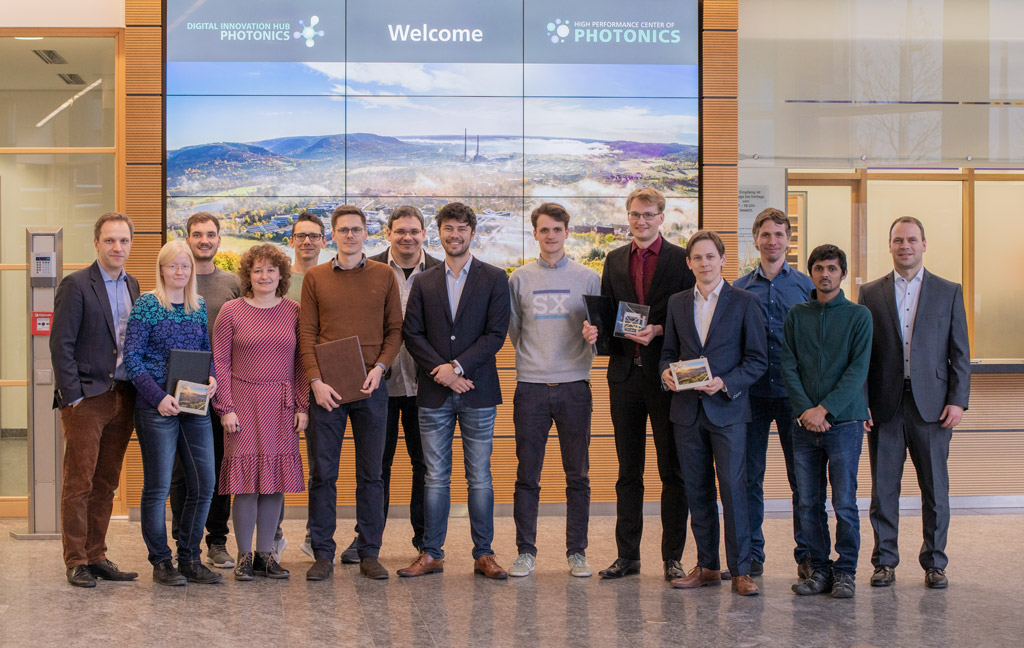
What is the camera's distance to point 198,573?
A: 4.90 metres

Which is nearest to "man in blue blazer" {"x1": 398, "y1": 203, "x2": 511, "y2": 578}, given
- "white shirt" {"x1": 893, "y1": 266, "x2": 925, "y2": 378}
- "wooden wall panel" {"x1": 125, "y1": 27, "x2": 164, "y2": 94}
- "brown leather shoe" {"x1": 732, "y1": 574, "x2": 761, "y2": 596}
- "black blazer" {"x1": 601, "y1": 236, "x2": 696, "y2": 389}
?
"black blazer" {"x1": 601, "y1": 236, "x2": 696, "y2": 389}

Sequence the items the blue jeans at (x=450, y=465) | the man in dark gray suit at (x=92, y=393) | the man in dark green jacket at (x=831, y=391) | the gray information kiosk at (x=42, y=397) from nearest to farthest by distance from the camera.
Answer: the man in dark green jacket at (x=831, y=391), the man in dark gray suit at (x=92, y=393), the blue jeans at (x=450, y=465), the gray information kiosk at (x=42, y=397)

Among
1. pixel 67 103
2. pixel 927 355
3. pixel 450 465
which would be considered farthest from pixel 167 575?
pixel 927 355

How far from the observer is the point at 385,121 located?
689 centimetres

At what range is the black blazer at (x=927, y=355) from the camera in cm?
491

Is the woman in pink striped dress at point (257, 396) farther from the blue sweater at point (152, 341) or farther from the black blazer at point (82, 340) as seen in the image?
the black blazer at point (82, 340)

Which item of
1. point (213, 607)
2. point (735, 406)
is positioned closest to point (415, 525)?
point (213, 607)

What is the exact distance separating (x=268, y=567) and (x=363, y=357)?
3.81ft

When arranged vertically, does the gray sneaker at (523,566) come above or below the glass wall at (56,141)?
below

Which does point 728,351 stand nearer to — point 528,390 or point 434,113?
point 528,390

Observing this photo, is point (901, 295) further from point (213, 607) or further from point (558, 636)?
point (213, 607)

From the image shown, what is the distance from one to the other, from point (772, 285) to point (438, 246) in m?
2.55

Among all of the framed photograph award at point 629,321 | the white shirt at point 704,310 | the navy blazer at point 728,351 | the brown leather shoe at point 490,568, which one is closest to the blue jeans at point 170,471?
the brown leather shoe at point 490,568

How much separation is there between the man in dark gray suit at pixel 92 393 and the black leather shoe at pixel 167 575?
0.14 metres
